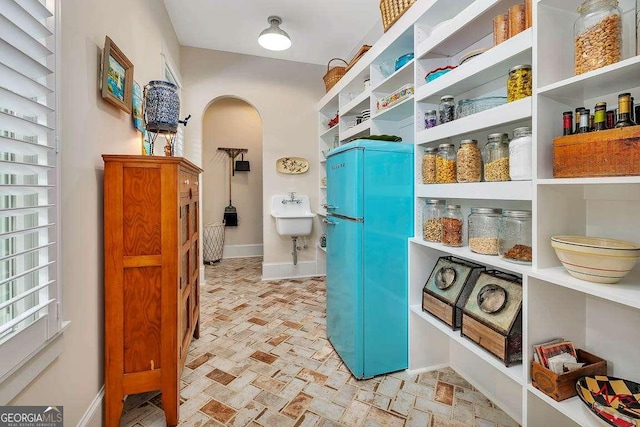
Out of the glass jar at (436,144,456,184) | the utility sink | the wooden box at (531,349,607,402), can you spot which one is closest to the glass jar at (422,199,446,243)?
the glass jar at (436,144,456,184)

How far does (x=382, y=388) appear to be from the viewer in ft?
5.49

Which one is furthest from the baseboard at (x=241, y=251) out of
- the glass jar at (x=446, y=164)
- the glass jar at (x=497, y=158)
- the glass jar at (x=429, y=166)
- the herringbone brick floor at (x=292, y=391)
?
the glass jar at (x=497, y=158)

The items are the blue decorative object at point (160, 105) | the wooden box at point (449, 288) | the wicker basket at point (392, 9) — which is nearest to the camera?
the wooden box at point (449, 288)

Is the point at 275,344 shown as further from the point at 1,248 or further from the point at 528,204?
the point at 528,204

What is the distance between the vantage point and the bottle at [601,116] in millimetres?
951

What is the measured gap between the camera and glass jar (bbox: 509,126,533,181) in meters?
1.16

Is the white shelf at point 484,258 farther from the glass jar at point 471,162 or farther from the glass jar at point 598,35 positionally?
the glass jar at point 598,35

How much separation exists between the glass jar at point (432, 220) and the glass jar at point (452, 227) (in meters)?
0.07

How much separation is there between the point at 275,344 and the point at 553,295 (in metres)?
1.71

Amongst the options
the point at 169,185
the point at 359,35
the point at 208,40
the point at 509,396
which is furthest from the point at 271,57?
the point at 509,396

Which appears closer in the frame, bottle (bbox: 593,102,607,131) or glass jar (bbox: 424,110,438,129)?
bottle (bbox: 593,102,607,131)

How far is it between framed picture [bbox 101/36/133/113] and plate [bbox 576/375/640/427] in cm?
230

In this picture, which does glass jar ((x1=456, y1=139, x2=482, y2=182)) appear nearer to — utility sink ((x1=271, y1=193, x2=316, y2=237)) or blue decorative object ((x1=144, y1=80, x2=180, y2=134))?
blue decorative object ((x1=144, y1=80, x2=180, y2=134))

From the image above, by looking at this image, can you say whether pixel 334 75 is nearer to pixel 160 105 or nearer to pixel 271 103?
pixel 271 103
